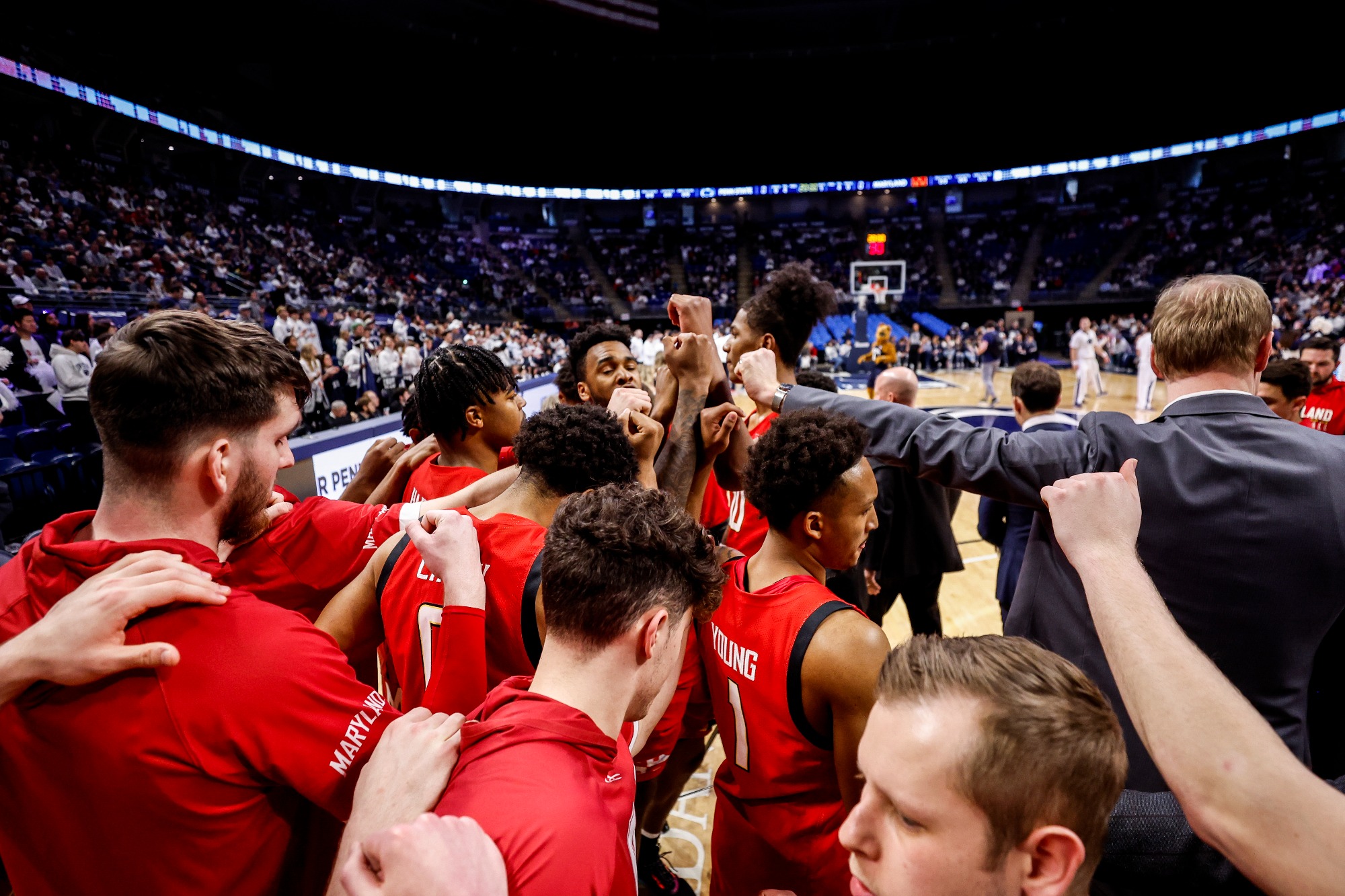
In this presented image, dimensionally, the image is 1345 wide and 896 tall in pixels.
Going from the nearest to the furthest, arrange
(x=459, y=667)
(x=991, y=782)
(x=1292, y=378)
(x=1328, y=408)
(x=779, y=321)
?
(x=991, y=782)
(x=459, y=667)
(x=779, y=321)
(x=1292, y=378)
(x=1328, y=408)

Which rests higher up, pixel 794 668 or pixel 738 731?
pixel 794 668

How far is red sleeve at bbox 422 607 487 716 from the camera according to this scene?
156cm

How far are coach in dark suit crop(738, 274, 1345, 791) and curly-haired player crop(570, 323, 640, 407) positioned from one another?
260cm

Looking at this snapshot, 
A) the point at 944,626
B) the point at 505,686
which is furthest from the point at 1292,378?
the point at 505,686

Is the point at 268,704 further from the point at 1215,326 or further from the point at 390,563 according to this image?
the point at 1215,326

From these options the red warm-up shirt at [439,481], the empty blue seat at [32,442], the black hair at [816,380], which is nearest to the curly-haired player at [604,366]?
the black hair at [816,380]

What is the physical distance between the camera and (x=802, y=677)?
67.0 inches

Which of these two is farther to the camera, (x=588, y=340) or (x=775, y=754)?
(x=588, y=340)

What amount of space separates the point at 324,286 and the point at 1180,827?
22.5 m

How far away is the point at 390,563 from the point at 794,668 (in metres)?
1.27

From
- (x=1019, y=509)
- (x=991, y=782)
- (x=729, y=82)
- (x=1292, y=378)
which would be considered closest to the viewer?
(x=991, y=782)

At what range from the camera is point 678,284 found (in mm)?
33281

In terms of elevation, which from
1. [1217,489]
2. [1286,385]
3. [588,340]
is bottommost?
[1286,385]

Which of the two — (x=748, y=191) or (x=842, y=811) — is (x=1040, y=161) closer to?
(x=748, y=191)
